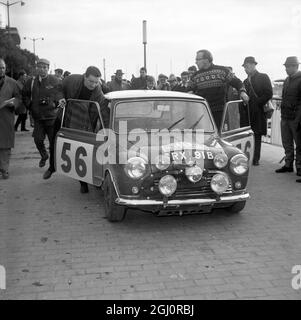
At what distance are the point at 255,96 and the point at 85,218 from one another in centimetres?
458

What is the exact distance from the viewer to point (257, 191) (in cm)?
712

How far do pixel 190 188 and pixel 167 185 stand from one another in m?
0.29

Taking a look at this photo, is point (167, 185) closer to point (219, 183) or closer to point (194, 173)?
point (194, 173)

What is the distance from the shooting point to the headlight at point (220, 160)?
5254 millimetres

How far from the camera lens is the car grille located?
16.7 ft

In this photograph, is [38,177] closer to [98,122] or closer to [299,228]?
[98,122]

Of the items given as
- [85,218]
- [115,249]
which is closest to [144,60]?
[85,218]

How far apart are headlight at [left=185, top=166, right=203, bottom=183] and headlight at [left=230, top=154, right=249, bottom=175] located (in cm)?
45

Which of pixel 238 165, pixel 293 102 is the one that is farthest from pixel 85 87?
pixel 293 102

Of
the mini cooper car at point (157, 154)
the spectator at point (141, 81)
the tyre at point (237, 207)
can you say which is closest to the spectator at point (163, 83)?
the spectator at point (141, 81)

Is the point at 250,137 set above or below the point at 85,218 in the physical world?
above

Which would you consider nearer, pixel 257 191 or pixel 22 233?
pixel 22 233
